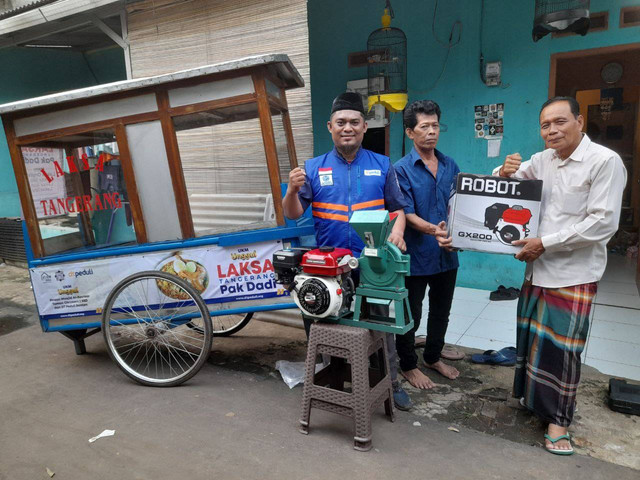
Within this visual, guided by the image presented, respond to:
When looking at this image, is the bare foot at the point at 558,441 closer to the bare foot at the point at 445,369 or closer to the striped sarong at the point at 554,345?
the striped sarong at the point at 554,345

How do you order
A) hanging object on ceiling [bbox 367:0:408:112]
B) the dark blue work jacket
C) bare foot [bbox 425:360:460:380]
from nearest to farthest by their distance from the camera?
the dark blue work jacket
bare foot [bbox 425:360:460:380]
hanging object on ceiling [bbox 367:0:408:112]

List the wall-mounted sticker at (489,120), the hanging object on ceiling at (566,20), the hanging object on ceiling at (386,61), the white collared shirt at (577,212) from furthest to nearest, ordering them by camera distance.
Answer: the hanging object on ceiling at (386,61) < the wall-mounted sticker at (489,120) < the hanging object on ceiling at (566,20) < the white collared shirt at (577,212)

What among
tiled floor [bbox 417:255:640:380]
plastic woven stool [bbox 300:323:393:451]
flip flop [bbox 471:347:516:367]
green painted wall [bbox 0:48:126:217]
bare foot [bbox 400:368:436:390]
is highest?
green painted wall [bbox 0:48:126:217]

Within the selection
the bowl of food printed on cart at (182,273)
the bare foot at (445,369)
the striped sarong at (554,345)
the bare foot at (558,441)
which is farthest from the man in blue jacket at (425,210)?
the bowl of food printed on cart at (182,273)

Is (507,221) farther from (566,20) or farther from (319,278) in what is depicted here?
(566,20)

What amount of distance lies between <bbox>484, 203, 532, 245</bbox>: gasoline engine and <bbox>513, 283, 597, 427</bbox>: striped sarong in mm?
328

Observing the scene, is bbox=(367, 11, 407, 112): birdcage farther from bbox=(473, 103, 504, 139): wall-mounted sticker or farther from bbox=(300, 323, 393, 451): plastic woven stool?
bbox=(300, 323, 393, 451): plastic woven stool

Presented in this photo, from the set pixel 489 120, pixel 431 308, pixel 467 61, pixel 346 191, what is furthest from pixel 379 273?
pixel 467 61

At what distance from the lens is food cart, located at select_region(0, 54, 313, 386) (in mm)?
2982

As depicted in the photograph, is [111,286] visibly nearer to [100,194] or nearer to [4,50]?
[100,194]

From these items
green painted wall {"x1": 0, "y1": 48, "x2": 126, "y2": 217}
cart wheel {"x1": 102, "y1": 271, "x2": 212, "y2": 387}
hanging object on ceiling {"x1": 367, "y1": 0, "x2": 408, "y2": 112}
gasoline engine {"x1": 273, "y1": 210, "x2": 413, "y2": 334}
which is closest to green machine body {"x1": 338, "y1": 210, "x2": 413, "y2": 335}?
gasoline engine {"x1": 273, "y1": 210, "x2": 413, "y2": 334}

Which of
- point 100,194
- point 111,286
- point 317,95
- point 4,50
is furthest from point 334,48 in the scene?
point 4,50

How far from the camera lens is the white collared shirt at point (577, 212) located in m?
2.20

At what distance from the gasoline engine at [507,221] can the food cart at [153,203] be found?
1.17 meters
